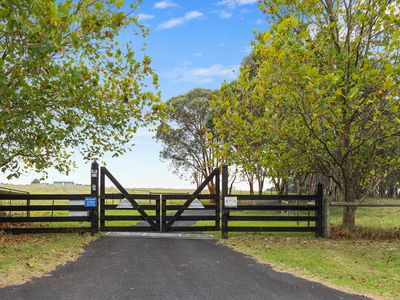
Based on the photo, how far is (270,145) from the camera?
15.1 metres

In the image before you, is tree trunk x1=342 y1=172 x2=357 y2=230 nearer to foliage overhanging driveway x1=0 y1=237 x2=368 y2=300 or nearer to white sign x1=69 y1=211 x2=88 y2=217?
foliage overhanging driveway x1=0 y1=237 x2=368 y2=300

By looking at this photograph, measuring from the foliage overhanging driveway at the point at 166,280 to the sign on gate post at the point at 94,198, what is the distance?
3.06 metres

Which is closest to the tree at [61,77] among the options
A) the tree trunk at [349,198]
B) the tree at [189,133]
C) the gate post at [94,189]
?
the gate post at [94,189]

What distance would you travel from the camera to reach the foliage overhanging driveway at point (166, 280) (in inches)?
285

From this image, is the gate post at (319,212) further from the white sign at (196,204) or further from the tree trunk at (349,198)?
the white sign at (196,204)

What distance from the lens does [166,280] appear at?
8219 millimetres

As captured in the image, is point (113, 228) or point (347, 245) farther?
point (113, 228)

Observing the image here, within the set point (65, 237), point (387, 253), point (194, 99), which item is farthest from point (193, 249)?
point (194, 99)

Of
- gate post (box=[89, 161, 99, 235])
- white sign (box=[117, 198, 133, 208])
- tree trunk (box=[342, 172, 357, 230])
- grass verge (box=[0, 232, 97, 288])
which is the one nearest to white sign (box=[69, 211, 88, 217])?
gate post (box=[89, 161, 99, 235])

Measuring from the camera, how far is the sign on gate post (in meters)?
14.7

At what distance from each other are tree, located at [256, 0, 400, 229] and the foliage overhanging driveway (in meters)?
5.55

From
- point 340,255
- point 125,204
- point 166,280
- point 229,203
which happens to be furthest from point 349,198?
point 166,280

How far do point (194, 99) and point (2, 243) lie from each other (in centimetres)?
3034

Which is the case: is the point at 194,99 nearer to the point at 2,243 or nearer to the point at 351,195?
the point at 351,195
